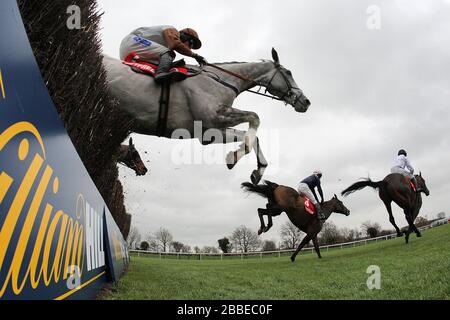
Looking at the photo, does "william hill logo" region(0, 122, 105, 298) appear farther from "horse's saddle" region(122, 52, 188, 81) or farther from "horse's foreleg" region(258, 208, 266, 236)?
"horse's foreleg" region(258, 208, 266, 236)

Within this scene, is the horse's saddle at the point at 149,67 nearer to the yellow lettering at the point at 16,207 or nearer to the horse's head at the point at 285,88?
the horse's head at the point at 285,88

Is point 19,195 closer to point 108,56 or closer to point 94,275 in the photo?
point 94,275

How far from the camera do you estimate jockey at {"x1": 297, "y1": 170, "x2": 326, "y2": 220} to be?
11.2m

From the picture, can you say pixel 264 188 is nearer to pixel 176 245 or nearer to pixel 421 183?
pixel 421 183

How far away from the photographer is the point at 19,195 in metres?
1.50

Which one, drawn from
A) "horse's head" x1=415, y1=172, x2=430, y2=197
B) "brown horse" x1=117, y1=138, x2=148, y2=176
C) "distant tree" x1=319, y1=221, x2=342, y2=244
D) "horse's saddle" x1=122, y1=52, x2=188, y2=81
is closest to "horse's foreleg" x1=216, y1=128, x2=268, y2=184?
"horse's saddle" x1=122, y1=52, x2=188, y2=81

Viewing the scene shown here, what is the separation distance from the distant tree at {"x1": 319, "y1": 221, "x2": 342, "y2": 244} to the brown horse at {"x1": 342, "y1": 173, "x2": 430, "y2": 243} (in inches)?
1393

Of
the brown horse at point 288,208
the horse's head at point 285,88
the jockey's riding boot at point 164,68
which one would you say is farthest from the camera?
the brown horse at point 288,208

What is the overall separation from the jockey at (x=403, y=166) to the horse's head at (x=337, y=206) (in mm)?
1953

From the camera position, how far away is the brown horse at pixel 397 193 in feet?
37.1

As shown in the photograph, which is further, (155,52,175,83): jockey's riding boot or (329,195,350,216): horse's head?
(329,195,350,216): horse's head

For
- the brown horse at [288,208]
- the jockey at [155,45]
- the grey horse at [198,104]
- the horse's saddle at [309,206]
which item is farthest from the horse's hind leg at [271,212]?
the jockey at [155,45]

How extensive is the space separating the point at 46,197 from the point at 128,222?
10.9 m
